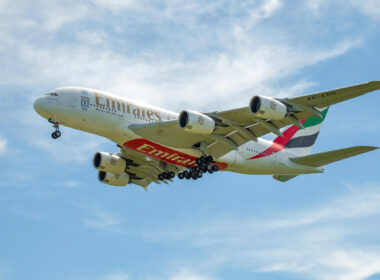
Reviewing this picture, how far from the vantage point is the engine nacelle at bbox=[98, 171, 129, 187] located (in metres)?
48.1

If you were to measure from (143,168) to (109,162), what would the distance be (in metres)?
2.88

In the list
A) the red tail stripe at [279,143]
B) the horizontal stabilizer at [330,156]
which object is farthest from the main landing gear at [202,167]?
the horizontal stabilizer at [330,156]

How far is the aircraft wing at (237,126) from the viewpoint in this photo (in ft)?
112

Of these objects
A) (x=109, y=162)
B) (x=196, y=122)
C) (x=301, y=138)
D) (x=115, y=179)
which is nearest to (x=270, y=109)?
A: (x=196, y=122)

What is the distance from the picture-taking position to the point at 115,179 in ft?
158

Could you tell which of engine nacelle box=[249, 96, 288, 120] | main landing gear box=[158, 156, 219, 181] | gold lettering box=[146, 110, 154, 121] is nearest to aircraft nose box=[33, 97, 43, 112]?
gold lettering box=[146, 110, 154, 121]

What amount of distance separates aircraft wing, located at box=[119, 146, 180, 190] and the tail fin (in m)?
8.81

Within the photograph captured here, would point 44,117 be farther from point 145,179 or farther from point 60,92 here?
point 145,179

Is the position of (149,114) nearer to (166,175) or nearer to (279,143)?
(166,175)

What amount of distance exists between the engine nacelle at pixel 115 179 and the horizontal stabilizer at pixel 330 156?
13095 mm

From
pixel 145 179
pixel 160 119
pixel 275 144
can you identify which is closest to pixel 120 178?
pixel 145 179

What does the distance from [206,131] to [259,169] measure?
8.15 meters

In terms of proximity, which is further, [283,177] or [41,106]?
[283,177]

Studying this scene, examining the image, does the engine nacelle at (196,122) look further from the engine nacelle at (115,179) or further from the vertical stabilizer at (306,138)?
the engine nacelle at (115,179)
